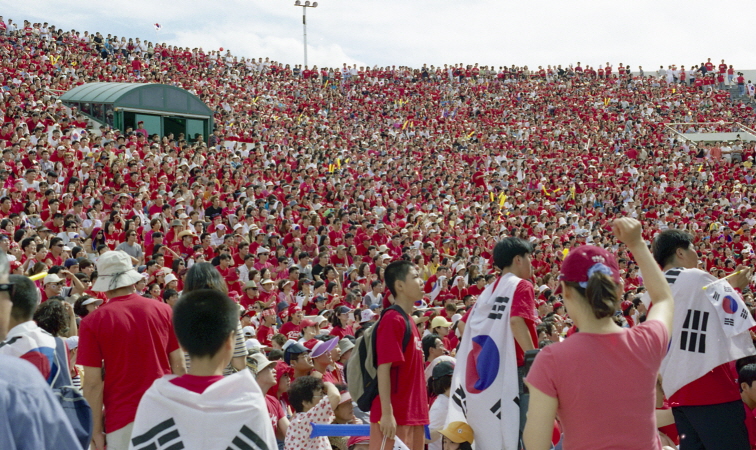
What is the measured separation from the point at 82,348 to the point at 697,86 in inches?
1545

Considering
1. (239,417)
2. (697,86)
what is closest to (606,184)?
(697,86)

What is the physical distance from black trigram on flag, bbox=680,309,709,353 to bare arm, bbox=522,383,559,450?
1.92m

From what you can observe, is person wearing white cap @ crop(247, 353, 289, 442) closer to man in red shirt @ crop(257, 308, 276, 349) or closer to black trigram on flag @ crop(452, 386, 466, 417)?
black trigram on flag @ crop(452, 386, 466, 417)

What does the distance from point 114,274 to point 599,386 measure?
2.63 meters

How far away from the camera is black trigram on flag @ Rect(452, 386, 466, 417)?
4.62m

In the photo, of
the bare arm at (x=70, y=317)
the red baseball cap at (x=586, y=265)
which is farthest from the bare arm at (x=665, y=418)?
the bare arm at (x=70, y=317)

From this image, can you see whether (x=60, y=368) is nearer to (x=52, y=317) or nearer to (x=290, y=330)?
(x=52, y=317)

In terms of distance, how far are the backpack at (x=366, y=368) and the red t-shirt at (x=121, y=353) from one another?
1063 millimetres

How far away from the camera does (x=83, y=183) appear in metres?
13.2

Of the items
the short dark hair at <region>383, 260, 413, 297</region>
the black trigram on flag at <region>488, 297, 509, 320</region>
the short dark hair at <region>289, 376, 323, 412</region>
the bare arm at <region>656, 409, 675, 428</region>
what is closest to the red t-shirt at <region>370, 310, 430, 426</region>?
the short dark hair at <region>383, 260, 413, 297</region>

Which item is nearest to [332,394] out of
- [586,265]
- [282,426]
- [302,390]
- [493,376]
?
[302,390]

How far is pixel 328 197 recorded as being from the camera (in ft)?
61.7

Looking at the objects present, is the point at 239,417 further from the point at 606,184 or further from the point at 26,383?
the point at 606,184

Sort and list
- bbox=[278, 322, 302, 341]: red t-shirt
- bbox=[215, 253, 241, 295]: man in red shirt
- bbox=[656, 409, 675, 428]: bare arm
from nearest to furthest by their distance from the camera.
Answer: bbox=[656, 409, 675, 428]: bare arm < bbox=[278, 322, 302, 341]: red t-shirt < bbox=[215, 253, 241, 295]: man in red shirt
